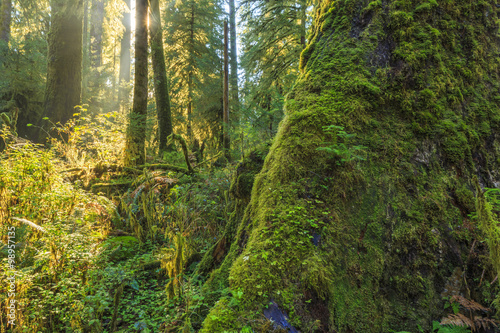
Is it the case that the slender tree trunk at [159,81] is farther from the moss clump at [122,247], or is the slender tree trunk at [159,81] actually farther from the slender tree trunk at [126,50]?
the slender tree trunk at [126,50]

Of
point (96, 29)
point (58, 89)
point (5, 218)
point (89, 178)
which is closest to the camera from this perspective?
point (5, 218)

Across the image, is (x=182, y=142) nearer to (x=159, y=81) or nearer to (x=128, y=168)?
(x=128, y=168)

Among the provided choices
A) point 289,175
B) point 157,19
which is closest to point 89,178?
point 289,175

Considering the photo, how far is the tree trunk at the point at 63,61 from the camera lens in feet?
25.8

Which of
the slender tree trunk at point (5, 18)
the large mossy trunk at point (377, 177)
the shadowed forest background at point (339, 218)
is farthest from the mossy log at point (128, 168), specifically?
the slender tree trunk at point (5, 18)

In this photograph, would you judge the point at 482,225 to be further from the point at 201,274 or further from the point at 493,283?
the point at 201,274

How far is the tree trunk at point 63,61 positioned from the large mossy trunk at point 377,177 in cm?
813

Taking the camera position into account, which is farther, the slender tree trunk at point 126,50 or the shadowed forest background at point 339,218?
the slender tree trunk at point 126,50

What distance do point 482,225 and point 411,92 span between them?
1.52m

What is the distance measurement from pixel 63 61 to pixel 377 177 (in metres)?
9.81

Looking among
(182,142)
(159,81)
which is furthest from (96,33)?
(182,142)

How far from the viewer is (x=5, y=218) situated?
3.45m

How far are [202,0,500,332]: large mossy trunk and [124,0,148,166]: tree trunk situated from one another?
5.66 metres

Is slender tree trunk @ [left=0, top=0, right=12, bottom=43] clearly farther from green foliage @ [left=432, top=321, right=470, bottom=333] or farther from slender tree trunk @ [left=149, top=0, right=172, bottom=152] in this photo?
green foliage @ [left=432, top=321, right=470, bottom=333]
